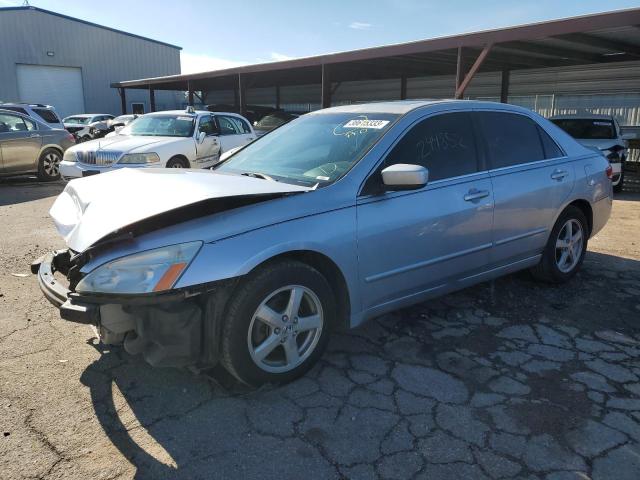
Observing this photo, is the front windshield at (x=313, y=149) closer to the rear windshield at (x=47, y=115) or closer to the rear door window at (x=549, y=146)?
the rear door window at (x=549, y=146)

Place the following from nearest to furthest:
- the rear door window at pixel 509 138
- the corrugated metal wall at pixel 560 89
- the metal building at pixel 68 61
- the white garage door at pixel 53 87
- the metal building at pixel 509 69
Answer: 1. the rear door window at pixel 509 138
2. the metal building at pixel 509 69
3. the corrugated metal wall at pixel 560 89
4. the metal building at pixel 68 61
5. the white garage door at pixel 53 87

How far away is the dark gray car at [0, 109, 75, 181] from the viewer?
11094mm

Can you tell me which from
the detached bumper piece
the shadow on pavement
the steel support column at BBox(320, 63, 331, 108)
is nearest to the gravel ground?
the shadow on pavement

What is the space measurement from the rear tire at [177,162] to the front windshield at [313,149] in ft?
18.8

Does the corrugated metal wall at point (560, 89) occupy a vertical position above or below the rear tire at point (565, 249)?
above

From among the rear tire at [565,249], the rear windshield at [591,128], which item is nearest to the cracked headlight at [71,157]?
the rear tire at [565,249]

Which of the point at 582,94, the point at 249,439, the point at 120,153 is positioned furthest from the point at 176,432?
the point at 582,94

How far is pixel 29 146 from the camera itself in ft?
37.8

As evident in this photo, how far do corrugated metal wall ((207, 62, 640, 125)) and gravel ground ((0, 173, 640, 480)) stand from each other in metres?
13.4

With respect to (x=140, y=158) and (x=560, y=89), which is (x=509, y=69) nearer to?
(x=560, y=89)

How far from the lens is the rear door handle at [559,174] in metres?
4.45

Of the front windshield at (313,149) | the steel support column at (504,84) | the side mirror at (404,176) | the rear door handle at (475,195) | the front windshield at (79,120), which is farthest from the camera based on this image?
the front windshield at (79,120)

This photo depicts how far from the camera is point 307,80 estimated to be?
22656 millimetres

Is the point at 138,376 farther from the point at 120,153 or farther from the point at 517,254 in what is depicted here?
the point at 120,153
